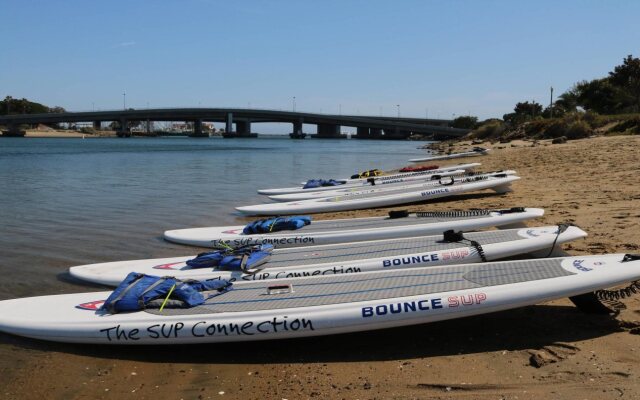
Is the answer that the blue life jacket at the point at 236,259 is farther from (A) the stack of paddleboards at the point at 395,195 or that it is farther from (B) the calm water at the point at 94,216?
(A) the stack of paddleboards at the point at 395,195

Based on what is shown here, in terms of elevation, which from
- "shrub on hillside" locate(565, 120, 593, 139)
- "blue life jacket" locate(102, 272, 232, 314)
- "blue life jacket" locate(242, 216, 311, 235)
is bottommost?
"blue life jacket" locate(102, 272, 232, 314)

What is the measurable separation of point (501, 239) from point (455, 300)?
6.57ft

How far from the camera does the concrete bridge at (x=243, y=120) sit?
8831cm

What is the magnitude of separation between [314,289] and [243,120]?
106228 millimetres

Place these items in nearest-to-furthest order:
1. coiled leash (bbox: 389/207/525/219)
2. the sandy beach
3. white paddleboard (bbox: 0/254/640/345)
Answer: the sandy beach
white paddleboard (bbox: 0/254/640/345)
coiled leash (bbox: 389/207/525/219)

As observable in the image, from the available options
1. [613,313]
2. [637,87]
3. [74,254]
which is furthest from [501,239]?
[637,87]

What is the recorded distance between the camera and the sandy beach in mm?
3484

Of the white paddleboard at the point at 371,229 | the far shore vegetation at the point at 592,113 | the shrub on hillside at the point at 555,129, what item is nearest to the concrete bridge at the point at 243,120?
the far shore vegetation at the point at 592,113

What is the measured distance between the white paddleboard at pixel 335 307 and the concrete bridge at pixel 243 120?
287 ft

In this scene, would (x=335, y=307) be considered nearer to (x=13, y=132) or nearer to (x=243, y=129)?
(x=13, y=132)

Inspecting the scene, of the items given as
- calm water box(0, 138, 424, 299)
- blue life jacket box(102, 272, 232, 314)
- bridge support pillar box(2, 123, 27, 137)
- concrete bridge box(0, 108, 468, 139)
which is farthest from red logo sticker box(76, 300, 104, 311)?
bridge support pillar box(2, 123, 27, 137)

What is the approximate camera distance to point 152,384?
12.6 feet

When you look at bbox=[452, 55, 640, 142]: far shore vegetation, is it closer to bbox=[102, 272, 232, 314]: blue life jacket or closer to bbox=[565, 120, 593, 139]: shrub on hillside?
bbox=[565, 120, 593, 139]: shrub on hillside

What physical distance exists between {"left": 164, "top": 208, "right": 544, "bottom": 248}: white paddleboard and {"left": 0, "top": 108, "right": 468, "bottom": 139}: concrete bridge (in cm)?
8400
